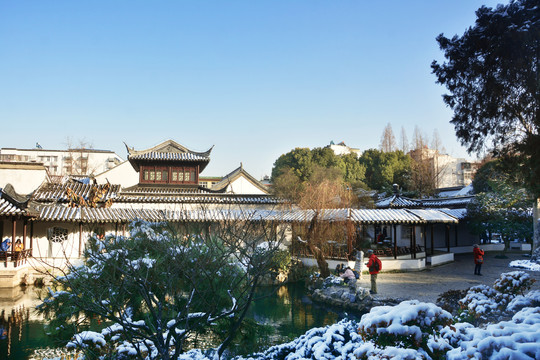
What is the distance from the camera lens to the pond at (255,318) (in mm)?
6871

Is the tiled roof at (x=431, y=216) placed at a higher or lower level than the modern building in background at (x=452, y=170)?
lower

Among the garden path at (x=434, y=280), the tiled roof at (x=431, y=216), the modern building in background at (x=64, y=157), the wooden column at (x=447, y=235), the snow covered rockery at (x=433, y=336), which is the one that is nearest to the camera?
the snow covered rockery at (x=433, y=336)

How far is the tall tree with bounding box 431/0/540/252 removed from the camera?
6.46 meters

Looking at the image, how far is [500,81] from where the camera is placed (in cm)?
693

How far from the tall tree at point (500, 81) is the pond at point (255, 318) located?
4.46 metres

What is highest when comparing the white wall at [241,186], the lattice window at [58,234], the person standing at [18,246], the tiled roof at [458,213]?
the white wall at [241,186]

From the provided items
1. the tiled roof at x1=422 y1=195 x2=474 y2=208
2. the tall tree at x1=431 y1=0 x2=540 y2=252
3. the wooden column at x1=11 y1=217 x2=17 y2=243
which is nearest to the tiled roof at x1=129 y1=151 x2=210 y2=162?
the wooden column at x1=11 y1=217 x2=17 y2=243

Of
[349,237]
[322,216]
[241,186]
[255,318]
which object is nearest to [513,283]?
[255,318]

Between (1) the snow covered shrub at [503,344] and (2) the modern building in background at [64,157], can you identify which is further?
(2) the modern building in background at [64,157]

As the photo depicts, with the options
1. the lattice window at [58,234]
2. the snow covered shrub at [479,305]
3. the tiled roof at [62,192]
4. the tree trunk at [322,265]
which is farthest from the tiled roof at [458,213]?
the lattice window at [58,234]

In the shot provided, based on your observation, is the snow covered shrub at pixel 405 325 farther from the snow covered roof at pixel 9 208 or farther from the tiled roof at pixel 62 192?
the tiled roof at pixel 62 192

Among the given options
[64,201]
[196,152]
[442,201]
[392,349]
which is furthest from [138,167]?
[392,349]

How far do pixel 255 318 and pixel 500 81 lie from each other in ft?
23.7

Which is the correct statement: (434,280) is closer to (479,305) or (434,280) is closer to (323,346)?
(479,305)
